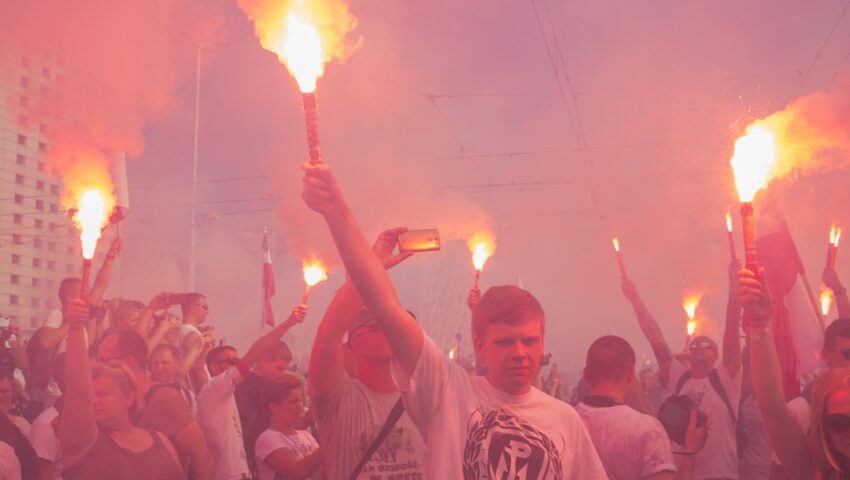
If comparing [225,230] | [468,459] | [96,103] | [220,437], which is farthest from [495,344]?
[225,230]

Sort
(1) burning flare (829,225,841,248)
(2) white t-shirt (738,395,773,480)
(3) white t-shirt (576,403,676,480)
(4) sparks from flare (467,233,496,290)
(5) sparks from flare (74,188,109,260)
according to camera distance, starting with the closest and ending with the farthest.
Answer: (3) white t-shirt (576,403,676,480) < (5) sparks from flare (74,188,109,260) < (2) white t-shirt (738,395,773,480) < (1) burning flare (829,225,841,248) < (4) sparks from flare (467,233,496,290)

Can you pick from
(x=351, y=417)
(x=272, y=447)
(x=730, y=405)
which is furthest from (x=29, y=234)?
(x=351, y=417)

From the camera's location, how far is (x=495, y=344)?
2432mm

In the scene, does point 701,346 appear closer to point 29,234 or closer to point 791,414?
point 791,414

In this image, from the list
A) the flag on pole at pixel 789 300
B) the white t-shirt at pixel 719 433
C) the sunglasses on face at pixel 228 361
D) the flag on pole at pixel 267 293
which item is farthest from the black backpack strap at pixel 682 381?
the flag on pole at pixel 267 293

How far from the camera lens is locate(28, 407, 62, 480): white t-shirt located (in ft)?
12.9

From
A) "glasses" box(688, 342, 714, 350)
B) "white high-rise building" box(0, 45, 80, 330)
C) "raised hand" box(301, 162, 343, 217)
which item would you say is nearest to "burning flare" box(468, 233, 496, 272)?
"glasses" box(688, 342, 714, 350)

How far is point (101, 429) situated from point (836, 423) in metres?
2.86

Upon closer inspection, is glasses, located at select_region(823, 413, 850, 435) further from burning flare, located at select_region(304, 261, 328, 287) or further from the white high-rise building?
the white high-rise building

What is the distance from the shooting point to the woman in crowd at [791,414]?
2.34 meters

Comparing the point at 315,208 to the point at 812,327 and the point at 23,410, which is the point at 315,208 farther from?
the point at 812,327

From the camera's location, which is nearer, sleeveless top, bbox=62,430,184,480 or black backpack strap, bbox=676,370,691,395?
sleeveless top, bbox=62,430,184,480

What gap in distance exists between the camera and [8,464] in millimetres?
3221

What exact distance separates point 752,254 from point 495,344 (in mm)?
872
